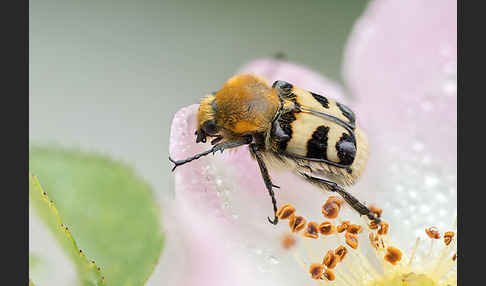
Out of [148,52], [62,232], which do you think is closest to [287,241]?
[62,232]

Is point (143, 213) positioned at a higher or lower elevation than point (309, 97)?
lower

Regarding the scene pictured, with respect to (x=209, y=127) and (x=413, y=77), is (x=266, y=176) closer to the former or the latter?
(x=209, y=127)

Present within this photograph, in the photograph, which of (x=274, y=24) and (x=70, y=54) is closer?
(x=70, y=54)

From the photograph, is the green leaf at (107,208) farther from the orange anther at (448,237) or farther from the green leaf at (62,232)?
the orange anther at (448,237)

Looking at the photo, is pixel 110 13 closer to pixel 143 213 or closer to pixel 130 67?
pixel 130 67

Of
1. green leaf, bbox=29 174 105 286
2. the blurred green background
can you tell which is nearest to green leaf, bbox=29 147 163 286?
green leaf, bbox=29 174 105 286

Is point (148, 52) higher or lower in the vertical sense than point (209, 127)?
lower

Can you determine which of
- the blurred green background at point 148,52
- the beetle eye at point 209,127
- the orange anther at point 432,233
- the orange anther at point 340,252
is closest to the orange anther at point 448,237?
the orange anther at point 432,233

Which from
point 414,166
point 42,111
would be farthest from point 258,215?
point 42,111
